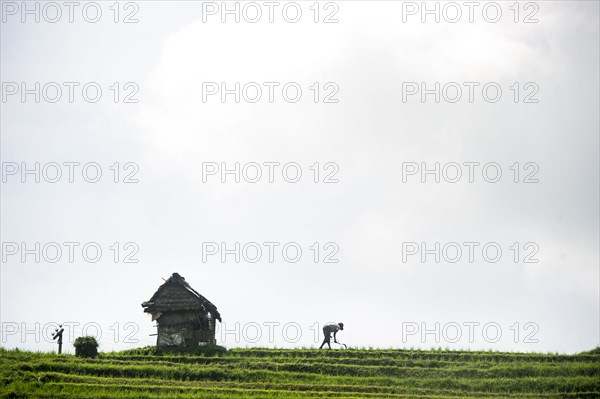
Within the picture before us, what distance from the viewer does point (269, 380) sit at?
135ft

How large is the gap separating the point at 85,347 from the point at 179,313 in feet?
Result: 25.8

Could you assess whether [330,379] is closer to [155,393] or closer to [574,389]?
[155,393]

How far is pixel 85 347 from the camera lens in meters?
45.6

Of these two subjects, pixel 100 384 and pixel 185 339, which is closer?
pixel 100 384

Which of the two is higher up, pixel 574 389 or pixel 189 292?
pixel 189 292

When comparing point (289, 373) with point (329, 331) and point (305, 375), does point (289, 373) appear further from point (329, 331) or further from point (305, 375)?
point (329, 331)

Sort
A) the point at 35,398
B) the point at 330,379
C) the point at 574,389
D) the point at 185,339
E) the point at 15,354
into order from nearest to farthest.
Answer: the point at 35,398, the point at 574,389, the point at 330,379, the point at 15,354, the point at 185,339

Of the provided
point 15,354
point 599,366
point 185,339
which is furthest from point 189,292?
point 599,366

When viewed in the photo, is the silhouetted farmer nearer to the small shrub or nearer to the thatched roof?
the thatched roof

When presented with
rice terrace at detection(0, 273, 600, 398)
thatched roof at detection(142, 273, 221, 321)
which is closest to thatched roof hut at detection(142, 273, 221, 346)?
thatched roof at detection(142, 273, 221, 321)

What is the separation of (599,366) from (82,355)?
3055 centimetres

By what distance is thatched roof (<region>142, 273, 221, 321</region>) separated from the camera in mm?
51531

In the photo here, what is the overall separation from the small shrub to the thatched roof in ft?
20.8

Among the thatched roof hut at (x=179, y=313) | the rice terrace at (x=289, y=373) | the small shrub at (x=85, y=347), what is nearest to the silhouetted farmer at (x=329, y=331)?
the rice terrace at (x=289, y=373)
